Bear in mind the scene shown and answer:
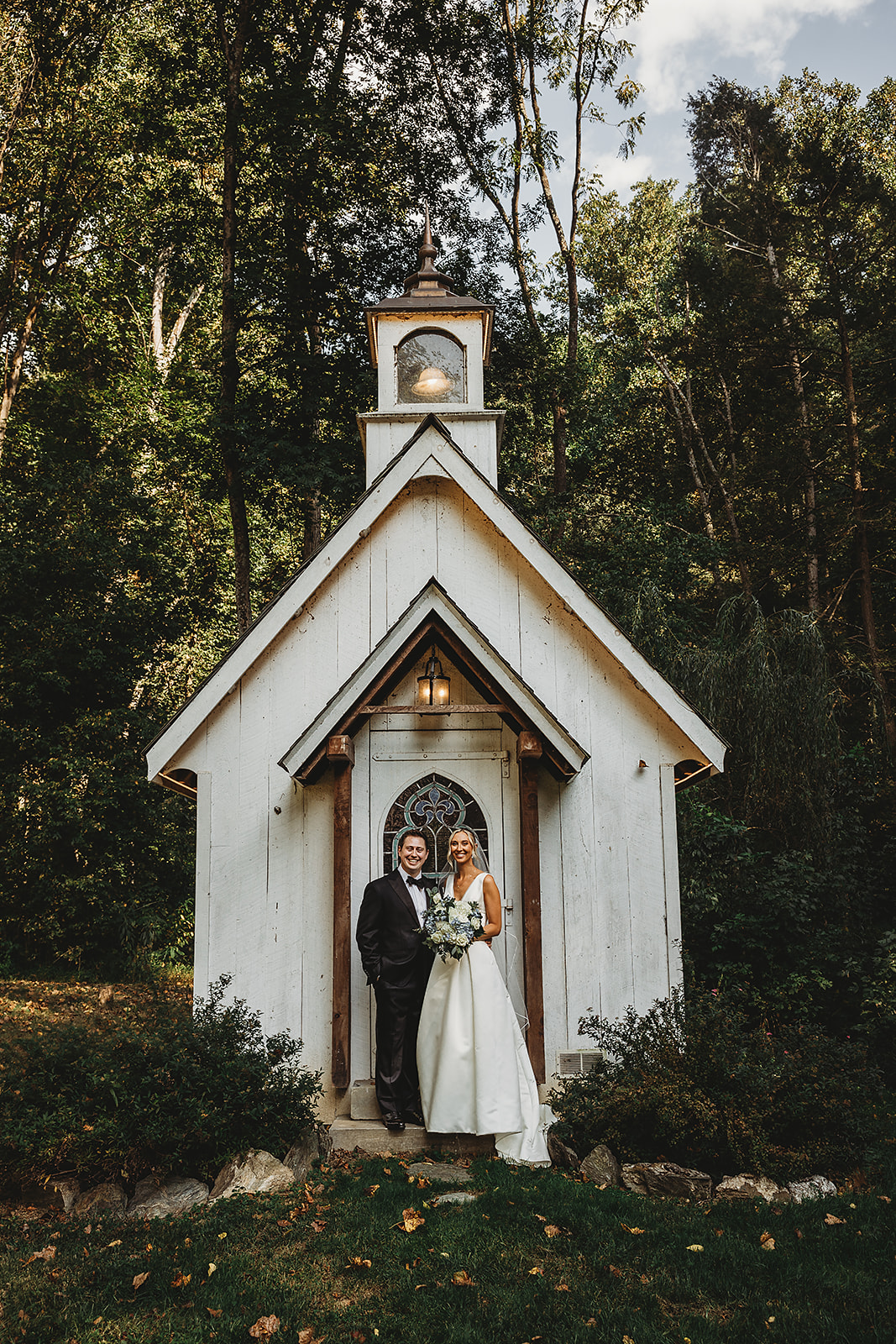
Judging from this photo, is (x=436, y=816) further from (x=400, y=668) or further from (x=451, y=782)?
(x=400, y=668)

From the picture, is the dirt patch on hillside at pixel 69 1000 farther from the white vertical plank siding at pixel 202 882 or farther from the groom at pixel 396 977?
the groom at pixel 396 977

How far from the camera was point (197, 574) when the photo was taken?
21016mm

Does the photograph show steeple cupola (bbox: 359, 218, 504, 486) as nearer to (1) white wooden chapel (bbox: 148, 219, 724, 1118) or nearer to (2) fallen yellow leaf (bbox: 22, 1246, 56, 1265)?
(1) white wooden chapel (bbox: 148, 219, 724, 1118)

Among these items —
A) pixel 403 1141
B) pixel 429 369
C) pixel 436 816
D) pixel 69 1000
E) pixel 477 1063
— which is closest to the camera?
pixel 477 1063

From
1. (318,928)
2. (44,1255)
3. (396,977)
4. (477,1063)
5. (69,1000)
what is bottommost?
(69,1000)

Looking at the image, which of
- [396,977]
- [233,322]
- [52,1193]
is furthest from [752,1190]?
[233,322]

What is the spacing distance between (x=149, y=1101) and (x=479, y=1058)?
6.89 feet

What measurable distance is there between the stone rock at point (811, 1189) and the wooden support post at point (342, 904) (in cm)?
309

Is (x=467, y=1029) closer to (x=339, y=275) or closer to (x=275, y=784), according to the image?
(x=275, y=784)

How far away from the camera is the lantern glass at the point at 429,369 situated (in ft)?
30.7

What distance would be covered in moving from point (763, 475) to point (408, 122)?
10.5 metres

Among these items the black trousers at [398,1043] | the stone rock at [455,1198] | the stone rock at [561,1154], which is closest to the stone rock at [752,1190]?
the stone rock at [561,1154]

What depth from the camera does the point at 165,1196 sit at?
5.34 metres

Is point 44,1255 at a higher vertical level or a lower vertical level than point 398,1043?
lower
